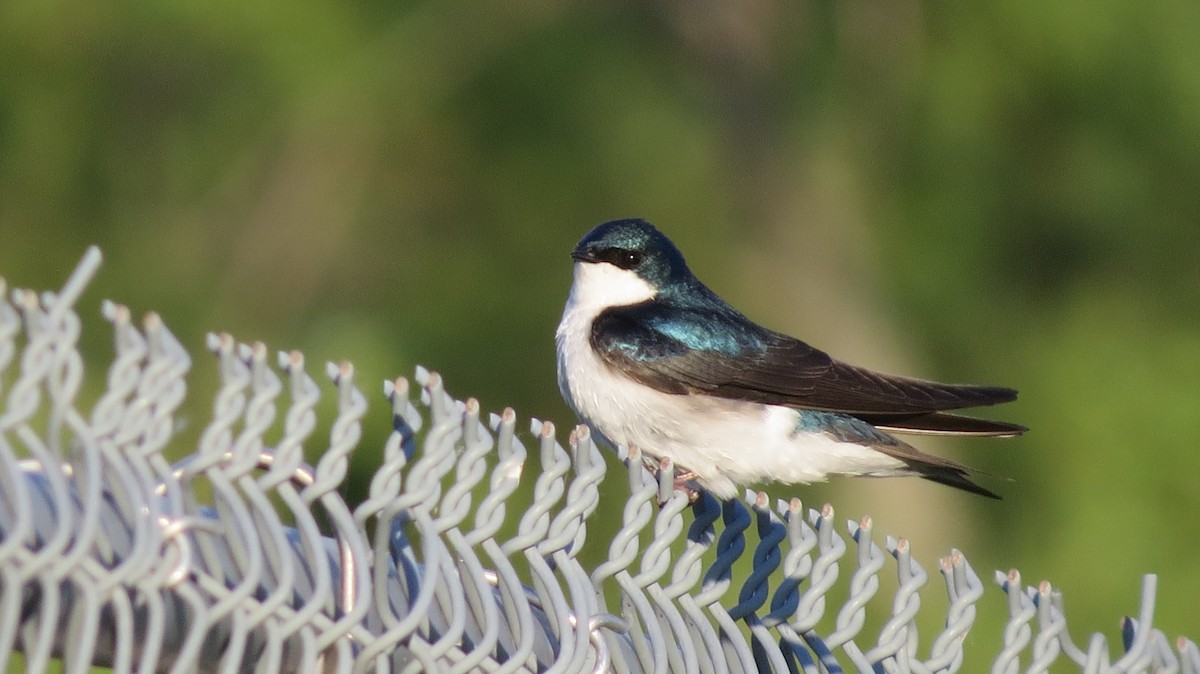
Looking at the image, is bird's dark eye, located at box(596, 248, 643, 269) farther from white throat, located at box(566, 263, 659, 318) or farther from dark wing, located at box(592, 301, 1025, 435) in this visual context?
dark wing, located at box(592, 301, 1025, 435)

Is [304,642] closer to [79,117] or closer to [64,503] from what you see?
[64,503]

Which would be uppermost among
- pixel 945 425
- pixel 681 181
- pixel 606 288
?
pixel 681 181

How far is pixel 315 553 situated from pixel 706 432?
6.05 feet

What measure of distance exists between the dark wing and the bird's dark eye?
0.20m

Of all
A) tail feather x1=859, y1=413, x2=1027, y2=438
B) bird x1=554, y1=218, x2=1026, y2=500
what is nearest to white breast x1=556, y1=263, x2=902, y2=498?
bird x1=554, y1=218, x2=1026, y2=500

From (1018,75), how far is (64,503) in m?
6.34

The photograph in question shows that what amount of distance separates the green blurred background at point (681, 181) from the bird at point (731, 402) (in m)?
3.29

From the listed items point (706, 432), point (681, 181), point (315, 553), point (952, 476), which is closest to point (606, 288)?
point (706, 432)

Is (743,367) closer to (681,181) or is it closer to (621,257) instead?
(621,257)

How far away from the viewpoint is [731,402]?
301 cm

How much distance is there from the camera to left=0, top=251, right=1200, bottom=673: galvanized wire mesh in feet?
3.25

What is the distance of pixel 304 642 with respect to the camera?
3.69 feet

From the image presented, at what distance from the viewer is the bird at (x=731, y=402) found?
2889 millimetres

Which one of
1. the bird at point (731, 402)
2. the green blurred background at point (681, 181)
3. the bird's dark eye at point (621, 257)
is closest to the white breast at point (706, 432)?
the bird at point (731, 402)
